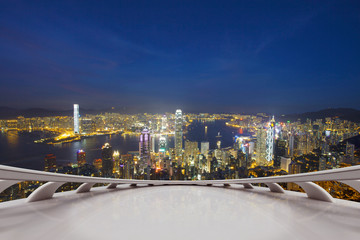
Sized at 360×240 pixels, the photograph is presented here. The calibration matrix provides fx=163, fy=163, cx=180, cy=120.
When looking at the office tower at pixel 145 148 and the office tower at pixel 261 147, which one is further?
the office tower at pixel 261 147

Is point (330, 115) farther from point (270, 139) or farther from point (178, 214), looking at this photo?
point (178, 214)

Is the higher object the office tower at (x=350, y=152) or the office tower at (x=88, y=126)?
the office tower at (x=88, y=126)

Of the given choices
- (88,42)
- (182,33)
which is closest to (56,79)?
(88,42)

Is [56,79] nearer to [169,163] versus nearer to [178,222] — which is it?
[169,163]

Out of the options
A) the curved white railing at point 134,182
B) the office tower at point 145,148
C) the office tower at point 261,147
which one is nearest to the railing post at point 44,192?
the curved white railing at point 134,182

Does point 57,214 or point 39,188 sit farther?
point 39,188

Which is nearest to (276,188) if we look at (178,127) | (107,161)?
(107,161)

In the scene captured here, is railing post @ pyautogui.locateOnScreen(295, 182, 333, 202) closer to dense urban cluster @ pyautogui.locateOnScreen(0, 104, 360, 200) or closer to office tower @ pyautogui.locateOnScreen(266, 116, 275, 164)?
dense urban cluster @ pyautogui.locateOnScreen(0, 104, 360, 200)

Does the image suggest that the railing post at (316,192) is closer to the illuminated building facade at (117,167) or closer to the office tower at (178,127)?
the illuminated building facade at (117,167)
